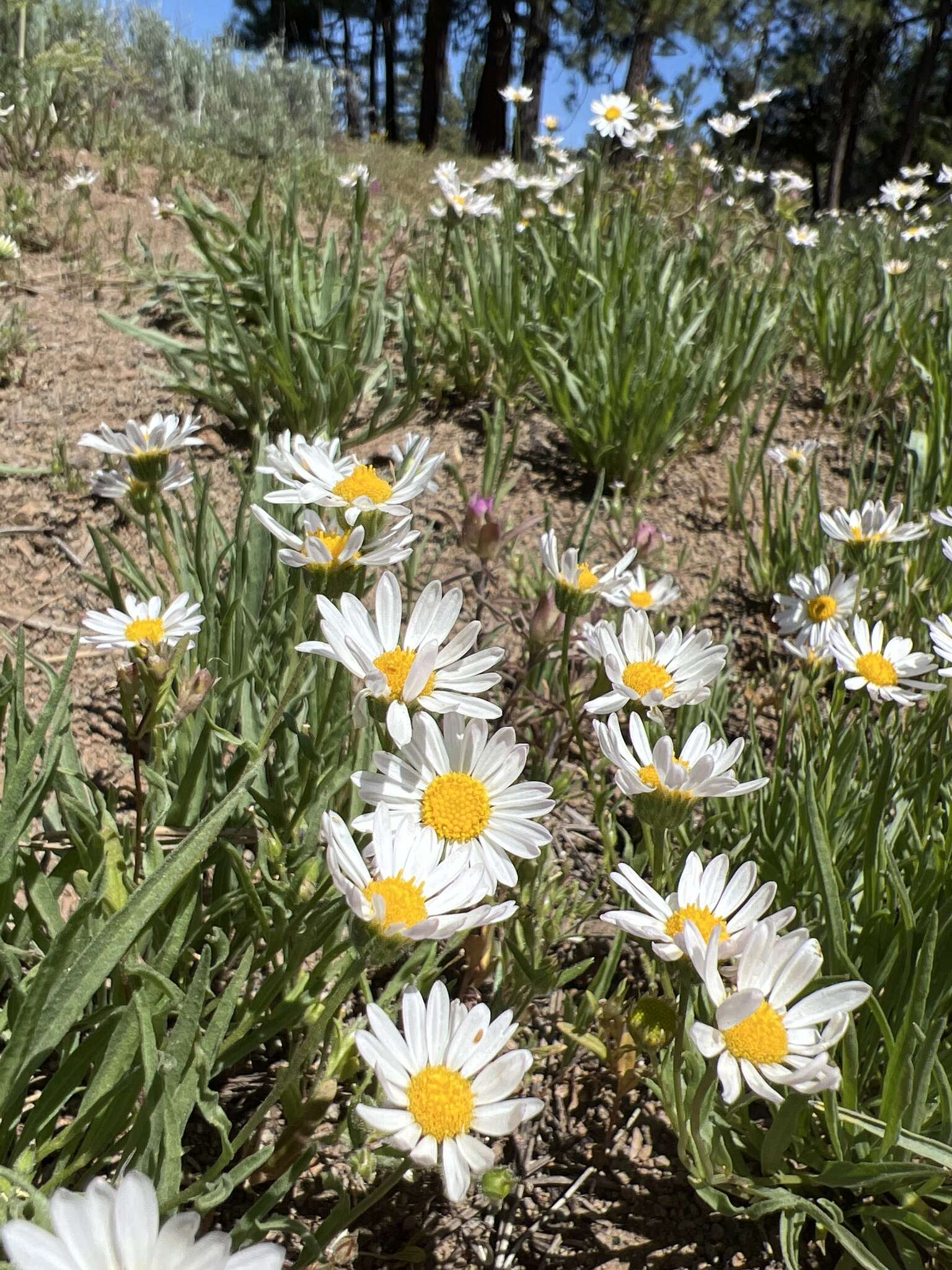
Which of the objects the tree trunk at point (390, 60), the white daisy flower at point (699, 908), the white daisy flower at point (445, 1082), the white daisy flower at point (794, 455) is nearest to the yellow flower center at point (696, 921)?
the white daisy flower at point (699, 908)

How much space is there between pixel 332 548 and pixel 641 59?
12544 mm

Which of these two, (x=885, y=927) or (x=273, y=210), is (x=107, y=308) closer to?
(x=273, y=210)

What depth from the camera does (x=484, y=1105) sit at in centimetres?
74

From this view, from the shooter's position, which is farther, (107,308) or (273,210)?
(273,210)

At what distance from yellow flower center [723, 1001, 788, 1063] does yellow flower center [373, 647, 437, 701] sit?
0.43m

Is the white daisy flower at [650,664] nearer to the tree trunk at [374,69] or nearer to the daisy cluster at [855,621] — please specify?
the daisy cluster at [855,621]

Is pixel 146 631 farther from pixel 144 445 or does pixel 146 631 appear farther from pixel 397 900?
pixel 397 900

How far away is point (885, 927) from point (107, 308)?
287 centimetres

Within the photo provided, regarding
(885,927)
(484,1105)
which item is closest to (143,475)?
(484,1105)

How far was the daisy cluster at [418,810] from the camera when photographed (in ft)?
2.38

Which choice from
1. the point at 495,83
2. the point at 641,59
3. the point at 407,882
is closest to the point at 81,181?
the point at 407,882

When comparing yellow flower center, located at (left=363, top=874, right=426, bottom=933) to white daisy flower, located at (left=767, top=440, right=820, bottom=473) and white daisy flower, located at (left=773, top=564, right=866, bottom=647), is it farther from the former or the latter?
white daisy flower, located at (left=767, top=440, right=820, bottom=473)

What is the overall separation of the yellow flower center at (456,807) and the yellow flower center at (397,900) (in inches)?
4.0

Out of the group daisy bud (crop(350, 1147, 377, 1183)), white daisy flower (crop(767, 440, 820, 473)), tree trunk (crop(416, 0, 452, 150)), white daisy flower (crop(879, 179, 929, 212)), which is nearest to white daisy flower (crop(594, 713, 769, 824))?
daisy bud (crop(350, 1147, 377, 1183))
